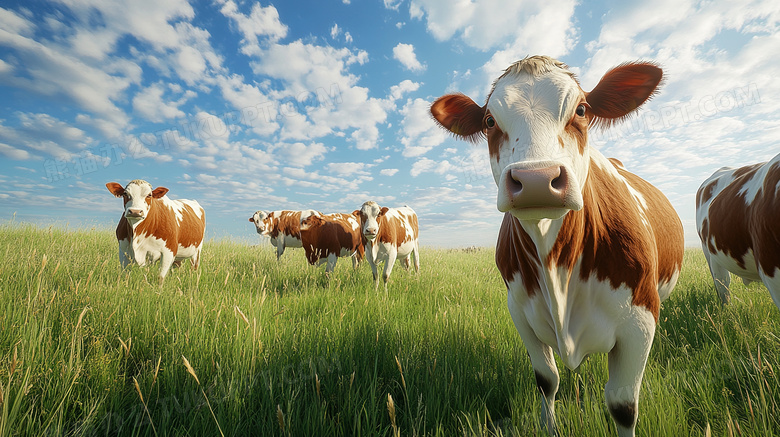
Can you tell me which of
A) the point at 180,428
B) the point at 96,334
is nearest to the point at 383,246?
the point at 96,334

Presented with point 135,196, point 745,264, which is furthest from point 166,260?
point 745,264

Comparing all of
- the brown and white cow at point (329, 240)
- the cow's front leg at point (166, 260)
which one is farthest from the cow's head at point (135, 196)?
the brown and white cow at point (329, 240)

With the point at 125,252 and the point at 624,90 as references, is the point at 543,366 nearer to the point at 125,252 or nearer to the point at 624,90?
the point at 624,90

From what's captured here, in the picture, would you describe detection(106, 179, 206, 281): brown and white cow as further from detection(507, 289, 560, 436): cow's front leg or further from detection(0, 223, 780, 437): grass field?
detection(507, 289, 560, 436): cow's front leg

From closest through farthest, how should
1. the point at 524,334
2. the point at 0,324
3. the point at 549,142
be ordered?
the point at 549,142 → the point at 524,334 → the point at 0,324

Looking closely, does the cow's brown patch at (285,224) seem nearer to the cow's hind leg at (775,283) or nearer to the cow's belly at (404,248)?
the cow's belly at (404,248)

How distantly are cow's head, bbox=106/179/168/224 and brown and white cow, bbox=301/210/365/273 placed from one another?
4557mm

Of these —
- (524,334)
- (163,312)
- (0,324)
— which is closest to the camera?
(524,334)

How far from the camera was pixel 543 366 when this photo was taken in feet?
7.34

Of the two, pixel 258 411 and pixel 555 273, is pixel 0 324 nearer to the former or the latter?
pixel 258 411

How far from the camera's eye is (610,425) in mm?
2096

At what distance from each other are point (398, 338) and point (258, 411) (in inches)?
49.5

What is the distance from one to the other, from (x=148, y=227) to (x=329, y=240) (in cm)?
476

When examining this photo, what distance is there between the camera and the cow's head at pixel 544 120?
1414 mm
